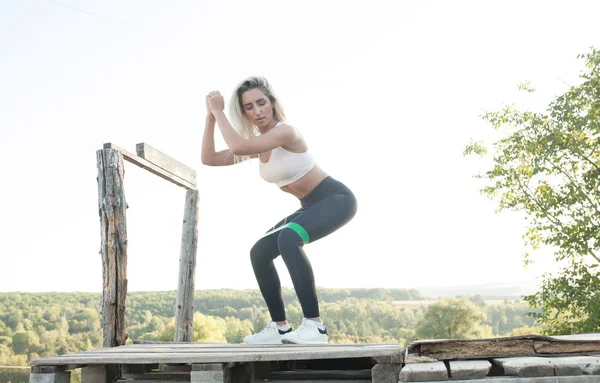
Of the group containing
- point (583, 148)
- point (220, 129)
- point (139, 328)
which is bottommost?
point (139, 328)

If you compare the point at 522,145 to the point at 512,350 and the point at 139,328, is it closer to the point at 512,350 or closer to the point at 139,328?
the point at 512,350

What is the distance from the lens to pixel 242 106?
4.04 m

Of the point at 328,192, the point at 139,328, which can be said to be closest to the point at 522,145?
the point at 328,192

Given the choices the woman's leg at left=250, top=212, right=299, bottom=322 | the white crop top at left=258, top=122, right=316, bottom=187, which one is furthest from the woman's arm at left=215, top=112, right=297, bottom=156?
the woman's leg at left=250, top=212, right=299, bottom=322

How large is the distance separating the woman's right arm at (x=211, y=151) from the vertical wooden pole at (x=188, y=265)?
1796 millimetres

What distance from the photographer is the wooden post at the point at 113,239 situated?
15.2 ft

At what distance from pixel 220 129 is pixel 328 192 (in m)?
0.74

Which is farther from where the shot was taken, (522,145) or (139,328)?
(139,328)

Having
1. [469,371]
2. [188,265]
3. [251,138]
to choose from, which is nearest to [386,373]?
[469,371]

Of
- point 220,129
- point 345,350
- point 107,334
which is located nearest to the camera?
point 345,350

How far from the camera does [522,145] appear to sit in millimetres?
13273

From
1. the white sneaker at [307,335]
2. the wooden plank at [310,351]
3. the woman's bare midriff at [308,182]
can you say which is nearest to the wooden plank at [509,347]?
the wooden plank at [310,351]

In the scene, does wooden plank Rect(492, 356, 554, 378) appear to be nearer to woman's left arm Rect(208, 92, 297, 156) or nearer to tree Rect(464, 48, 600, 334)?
woman's left arm Rect(208, 92, 297, 156)

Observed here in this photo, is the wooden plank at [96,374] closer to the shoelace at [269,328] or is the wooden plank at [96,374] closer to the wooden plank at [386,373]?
the shoelace at [269,328]
